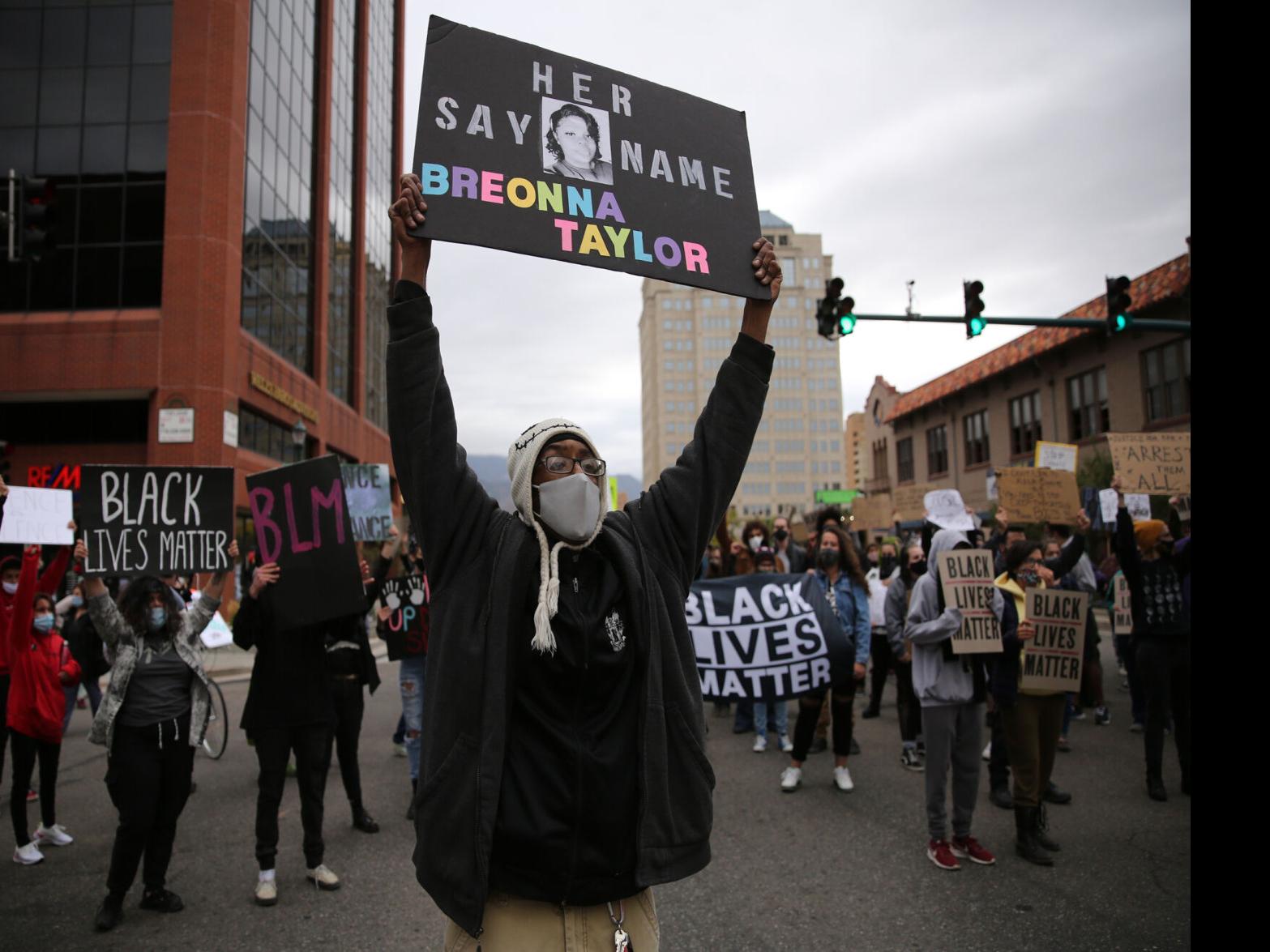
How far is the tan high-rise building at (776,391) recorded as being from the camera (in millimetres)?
142875

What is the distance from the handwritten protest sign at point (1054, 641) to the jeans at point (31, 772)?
6.78 meters

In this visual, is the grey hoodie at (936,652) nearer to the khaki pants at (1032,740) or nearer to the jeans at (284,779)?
the khaki pants at (1032,740)

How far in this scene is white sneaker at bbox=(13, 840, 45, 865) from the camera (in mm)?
5898

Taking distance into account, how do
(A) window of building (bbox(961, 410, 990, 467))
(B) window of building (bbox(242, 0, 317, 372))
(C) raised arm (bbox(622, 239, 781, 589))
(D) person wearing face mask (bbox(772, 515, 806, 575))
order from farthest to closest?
(A) window of building (bbox(961, 410, 990, 467))
(B) window of building (bbox(242, 0, 317, 372))
(D) person wearing face mask (bbox(772, 515, 806, 575))
(C) raised arm (bbox(622, 239, 781, 589))

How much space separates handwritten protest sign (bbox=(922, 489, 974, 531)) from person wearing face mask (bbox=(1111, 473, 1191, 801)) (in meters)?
1.20

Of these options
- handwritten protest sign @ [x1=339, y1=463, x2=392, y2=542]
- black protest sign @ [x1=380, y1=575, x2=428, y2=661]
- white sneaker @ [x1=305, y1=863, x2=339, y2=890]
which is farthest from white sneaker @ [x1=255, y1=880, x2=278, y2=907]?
handwritten protest sign @ [x1=339, y1=463, x2=392, y2=542]

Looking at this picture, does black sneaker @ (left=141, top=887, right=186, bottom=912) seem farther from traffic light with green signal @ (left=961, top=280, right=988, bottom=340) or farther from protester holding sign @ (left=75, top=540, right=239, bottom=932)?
traffic light with green signal @ (left=961, top=280, right=988, bottom=340)

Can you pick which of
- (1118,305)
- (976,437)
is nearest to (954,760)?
(1118,305)

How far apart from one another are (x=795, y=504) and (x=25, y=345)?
410 feet

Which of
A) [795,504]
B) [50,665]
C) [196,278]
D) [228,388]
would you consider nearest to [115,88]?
[196,278]

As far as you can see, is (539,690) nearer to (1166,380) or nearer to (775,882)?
(775,882)

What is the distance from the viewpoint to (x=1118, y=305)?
482 inches

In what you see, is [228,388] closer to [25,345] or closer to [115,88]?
[25,345]

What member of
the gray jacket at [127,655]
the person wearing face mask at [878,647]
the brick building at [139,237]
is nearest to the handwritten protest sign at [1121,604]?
the person wearing face mask at [878,647]
